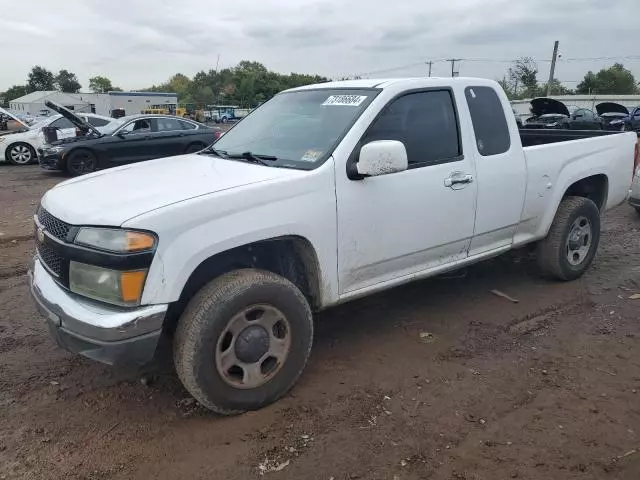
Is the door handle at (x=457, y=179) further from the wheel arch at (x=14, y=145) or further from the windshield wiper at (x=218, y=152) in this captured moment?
the wheel arch at (x=14, y=145)

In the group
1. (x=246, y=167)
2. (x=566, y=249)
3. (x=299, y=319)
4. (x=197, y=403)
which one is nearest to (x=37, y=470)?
(x=197, y=403)

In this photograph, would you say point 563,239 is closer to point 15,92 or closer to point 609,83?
point 609,83

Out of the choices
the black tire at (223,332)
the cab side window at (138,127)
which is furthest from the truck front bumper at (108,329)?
the cab side window at (138,127)

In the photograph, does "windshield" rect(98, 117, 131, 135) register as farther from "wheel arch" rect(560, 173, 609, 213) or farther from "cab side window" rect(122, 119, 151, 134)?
"wheel arch" rect(560, 173, 609, 213)

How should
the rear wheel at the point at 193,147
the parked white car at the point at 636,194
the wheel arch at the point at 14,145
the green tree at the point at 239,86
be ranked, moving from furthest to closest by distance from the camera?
the green tree at the point at 239,86 → the wheel arch at the point at 14,145 → the rear wheel at the point at 193,147 → the parked white car at the point at 636,194

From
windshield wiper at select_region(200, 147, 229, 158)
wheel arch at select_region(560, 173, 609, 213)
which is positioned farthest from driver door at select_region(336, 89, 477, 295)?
wheel arch at select_region(560, 173, 609, 213)

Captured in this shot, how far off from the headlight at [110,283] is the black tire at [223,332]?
0.33 meters

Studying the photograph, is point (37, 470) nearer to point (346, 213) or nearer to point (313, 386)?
point (313, 386)

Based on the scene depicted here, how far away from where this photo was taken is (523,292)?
5.09 m

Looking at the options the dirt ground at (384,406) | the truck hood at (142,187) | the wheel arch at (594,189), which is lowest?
the dirt ground at (384,406)

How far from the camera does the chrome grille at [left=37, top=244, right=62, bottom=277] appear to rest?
294 centimetres

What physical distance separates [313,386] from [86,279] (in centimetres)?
150

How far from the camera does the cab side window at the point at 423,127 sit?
371 centimetres

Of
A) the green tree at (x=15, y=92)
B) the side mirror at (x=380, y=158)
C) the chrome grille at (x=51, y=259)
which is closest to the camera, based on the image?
the chrome grille at (x=51, y=259)
